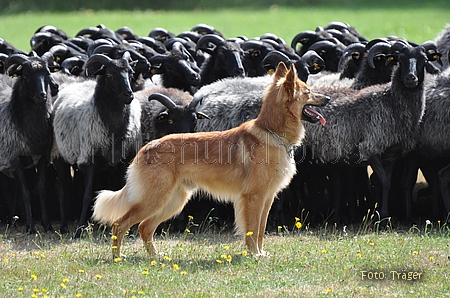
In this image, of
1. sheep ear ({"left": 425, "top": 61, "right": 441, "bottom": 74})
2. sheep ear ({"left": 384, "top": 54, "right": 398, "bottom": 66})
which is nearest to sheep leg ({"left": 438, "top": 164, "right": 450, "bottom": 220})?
Result: sheep ear ({"left": 384, "top": 54, "right": 398, "bottom": 66})

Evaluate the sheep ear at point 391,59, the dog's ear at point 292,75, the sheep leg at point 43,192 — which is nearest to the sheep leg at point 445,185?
the sheep ear at point 391,59

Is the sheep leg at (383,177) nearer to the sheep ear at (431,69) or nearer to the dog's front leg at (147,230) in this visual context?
the sheep ear at (431,69)

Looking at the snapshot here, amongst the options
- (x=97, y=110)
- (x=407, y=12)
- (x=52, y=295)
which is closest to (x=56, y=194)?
(x=97, y=110)

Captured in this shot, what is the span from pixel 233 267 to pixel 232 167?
1.13m

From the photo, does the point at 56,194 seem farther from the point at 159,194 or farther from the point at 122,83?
the point at 159,194

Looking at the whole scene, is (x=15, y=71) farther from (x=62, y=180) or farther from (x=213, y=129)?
(x=213, y=129)

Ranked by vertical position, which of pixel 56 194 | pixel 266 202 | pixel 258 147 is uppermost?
pixel 258 147

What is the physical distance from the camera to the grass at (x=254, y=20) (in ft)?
103

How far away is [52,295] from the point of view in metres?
6.56

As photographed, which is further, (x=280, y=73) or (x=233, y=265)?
(x=280, y=73)

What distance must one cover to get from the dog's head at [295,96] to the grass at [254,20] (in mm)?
19671

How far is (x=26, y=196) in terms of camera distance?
396 inches

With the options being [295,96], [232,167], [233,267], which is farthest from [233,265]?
[295,96]

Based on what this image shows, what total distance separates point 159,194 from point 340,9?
36.4m
